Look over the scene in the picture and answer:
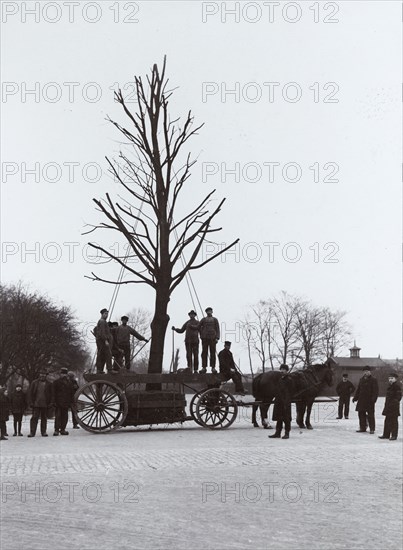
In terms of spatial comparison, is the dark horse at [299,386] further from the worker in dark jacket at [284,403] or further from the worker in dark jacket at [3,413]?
the worker in dark jacket at [3,413]

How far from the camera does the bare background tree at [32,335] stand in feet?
145

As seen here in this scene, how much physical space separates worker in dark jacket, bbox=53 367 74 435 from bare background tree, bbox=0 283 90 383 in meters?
23.8

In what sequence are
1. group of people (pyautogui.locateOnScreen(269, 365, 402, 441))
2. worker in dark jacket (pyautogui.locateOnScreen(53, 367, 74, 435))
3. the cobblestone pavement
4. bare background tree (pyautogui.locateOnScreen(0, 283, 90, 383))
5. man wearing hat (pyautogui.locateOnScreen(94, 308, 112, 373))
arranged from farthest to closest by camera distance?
1. bare background tree (pyautogui.locateOnScreen(0, 283, 90, 383))
2. worker in dark jacket (pyautogui.locateOnScreen(53, 367, 74, 435))
3. man wearing hat (pyautogui.locateOnScreen(94, 308, 112, 373))
4. group of people (pyautogui.locateOnScreen(269, 365, 402, 441))
5. the cobblestone pavement

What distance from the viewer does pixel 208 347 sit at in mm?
19094

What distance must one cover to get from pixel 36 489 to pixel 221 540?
11.3 ft

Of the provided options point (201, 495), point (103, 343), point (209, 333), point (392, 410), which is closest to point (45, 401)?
point (103, 343)

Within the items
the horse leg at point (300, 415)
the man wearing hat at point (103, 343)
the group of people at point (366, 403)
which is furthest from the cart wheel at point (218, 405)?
the man wearing hat at point (103, 343)

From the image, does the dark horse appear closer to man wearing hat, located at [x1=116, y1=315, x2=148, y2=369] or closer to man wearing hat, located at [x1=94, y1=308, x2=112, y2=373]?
man wearing hat, located at [x1=116, y1=315, x2=148, y2=369]

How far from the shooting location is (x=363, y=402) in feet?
61.4

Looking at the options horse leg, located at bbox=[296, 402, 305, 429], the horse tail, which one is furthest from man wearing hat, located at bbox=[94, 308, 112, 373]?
horse leg, located at bbox=[296, 402, 305, 429]

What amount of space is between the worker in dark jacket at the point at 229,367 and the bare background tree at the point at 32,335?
2490 cm

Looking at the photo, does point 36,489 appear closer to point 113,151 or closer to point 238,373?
point 238,373

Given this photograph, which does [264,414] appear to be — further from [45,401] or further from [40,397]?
[40,397]

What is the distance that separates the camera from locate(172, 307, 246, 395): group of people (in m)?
18.7
